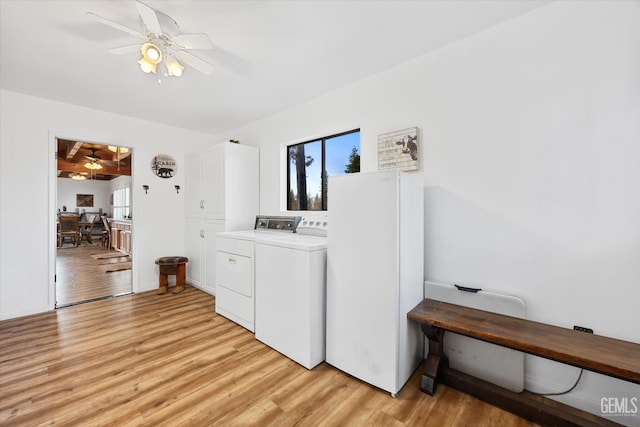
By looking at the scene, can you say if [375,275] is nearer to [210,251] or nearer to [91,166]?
[210,251]

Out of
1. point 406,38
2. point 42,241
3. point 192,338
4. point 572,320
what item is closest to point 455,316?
point 572,320

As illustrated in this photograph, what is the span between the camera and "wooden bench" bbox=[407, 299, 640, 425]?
119cm

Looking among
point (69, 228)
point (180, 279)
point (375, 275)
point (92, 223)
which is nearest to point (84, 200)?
point (92, 223)

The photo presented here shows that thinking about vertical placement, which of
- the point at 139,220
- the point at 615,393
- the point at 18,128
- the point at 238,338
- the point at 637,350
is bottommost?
the point at 238,338

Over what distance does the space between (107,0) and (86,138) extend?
242 centimetres

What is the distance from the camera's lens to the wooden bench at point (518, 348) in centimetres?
119

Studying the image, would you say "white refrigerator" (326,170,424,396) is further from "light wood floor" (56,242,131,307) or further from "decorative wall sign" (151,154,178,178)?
"light wood floor" (56,242,131,307)

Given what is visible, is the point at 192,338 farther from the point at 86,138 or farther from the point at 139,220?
the point at 86,138

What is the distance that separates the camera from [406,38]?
1911mm

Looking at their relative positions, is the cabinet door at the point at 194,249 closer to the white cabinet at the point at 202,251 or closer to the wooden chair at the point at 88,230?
the white cabinet at the point at 202,251

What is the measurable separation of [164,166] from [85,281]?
7.66 feet

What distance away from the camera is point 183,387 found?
5.59ft

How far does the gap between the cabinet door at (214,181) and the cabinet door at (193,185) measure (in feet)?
0.45

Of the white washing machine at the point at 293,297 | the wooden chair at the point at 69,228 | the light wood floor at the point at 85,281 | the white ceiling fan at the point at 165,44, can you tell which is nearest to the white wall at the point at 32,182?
the light wood floor at the point at 85,281
